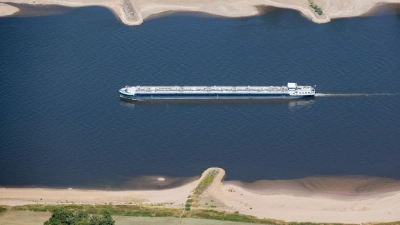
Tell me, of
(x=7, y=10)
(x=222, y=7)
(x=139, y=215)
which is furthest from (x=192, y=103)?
(x=7, y=10)

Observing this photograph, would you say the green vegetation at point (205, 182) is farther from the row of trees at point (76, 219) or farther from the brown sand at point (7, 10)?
the brown sand at point (7, 10)

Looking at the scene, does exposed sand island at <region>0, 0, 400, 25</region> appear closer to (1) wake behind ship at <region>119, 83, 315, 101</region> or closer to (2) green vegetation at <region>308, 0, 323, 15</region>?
(2) green vegetation at <region>308, 0, 323, 15</region>

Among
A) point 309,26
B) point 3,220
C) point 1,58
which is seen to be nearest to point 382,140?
point 309,26

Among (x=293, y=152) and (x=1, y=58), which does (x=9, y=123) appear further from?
(x=293, y=152)

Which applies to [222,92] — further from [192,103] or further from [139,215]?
[139,215]

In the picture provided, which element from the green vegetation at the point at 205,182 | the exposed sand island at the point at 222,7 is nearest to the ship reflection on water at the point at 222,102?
the green vegetation at the point at 205,182

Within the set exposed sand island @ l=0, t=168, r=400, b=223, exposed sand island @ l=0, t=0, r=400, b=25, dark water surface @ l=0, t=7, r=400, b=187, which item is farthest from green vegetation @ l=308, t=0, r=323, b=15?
exposed sand island @ l=0, t=168, r=400, b=223

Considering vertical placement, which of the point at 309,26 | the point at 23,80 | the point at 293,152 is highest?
the point at 309,26
